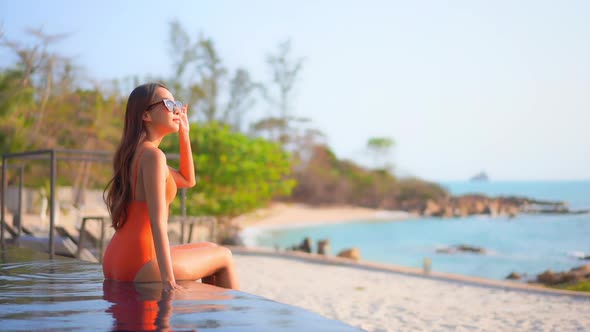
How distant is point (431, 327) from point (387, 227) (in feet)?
74.0

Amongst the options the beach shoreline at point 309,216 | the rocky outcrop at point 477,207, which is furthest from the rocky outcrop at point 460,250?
the rocky outcrop at point 477,207

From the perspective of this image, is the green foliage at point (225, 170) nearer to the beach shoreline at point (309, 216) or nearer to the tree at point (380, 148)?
the beach shoreline at point (309, 216)

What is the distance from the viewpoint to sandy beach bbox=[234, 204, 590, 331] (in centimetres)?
547

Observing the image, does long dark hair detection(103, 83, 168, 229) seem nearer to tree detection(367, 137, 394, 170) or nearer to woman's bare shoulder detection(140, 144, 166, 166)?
woman's bare shoulder detection(140, 144, 166, 166)

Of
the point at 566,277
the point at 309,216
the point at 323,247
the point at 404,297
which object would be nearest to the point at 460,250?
the point at 323,247

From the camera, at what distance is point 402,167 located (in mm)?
39219

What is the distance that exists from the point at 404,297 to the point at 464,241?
19.5 metres

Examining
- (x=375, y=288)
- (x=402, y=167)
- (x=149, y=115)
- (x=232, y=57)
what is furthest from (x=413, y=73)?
(x=149, y=115)

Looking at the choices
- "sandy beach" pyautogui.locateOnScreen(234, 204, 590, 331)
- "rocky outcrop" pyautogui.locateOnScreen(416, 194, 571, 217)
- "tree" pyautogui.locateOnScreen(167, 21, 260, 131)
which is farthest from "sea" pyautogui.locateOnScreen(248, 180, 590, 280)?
"tree" pyautogui.locateOnScreen(167, 21, 260, 131)

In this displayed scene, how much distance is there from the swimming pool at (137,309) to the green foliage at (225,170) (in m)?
9.63

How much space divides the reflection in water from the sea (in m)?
10.8

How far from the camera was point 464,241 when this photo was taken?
2547cm

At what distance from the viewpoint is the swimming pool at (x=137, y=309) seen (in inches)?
80.2

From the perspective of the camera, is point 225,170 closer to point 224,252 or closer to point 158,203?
point 224,252
